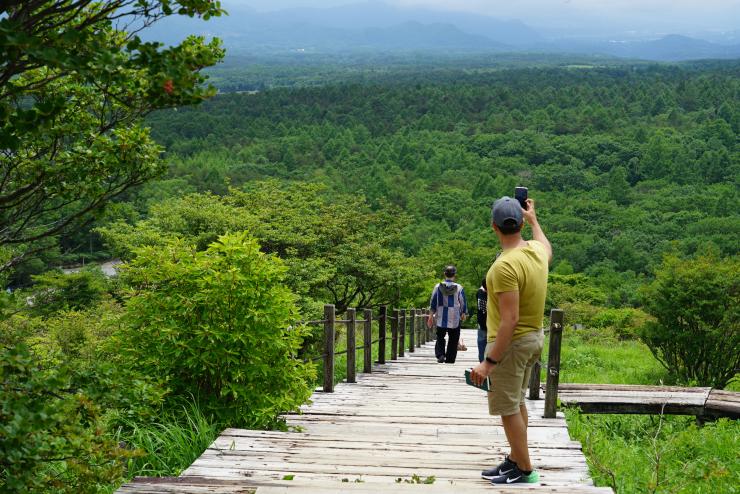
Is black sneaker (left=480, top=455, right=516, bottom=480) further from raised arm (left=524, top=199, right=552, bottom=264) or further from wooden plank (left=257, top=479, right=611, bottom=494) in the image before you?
raised arm (left=524, top=199, right=552, bottom=264)

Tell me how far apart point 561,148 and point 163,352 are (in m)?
92.8

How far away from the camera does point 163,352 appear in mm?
4891

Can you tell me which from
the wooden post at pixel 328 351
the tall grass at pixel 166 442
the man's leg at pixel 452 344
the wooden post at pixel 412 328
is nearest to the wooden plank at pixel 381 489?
the tall grass at pixel 166 442

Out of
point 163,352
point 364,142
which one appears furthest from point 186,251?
point 364,142

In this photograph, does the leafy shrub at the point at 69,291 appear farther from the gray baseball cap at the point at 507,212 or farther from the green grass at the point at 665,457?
the gray baseball cap at the point at 507,212

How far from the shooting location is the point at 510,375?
3754 millimetres

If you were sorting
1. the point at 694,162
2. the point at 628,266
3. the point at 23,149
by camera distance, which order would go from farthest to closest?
the point at 694,162, the point at 628,266, the point at 23,149

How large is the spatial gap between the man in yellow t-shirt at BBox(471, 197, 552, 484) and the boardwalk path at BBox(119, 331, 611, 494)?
195 millimetres

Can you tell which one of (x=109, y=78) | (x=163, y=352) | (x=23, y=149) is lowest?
(x=163, y=352)

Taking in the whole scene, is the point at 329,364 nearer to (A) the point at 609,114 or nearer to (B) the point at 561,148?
(B) the point at 561,148

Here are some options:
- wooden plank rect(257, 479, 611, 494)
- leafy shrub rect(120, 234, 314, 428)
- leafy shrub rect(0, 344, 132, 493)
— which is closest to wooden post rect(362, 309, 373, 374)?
leafy shrub rect(120, 234, 314, 428)

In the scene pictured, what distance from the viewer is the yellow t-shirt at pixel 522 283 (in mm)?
3611

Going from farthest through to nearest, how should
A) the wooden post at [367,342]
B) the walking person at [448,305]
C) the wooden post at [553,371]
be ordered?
the walking person at [448,305] → the wooden post at [367,342] → the wooden post at [553,371]

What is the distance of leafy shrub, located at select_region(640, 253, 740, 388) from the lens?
1094 cm
